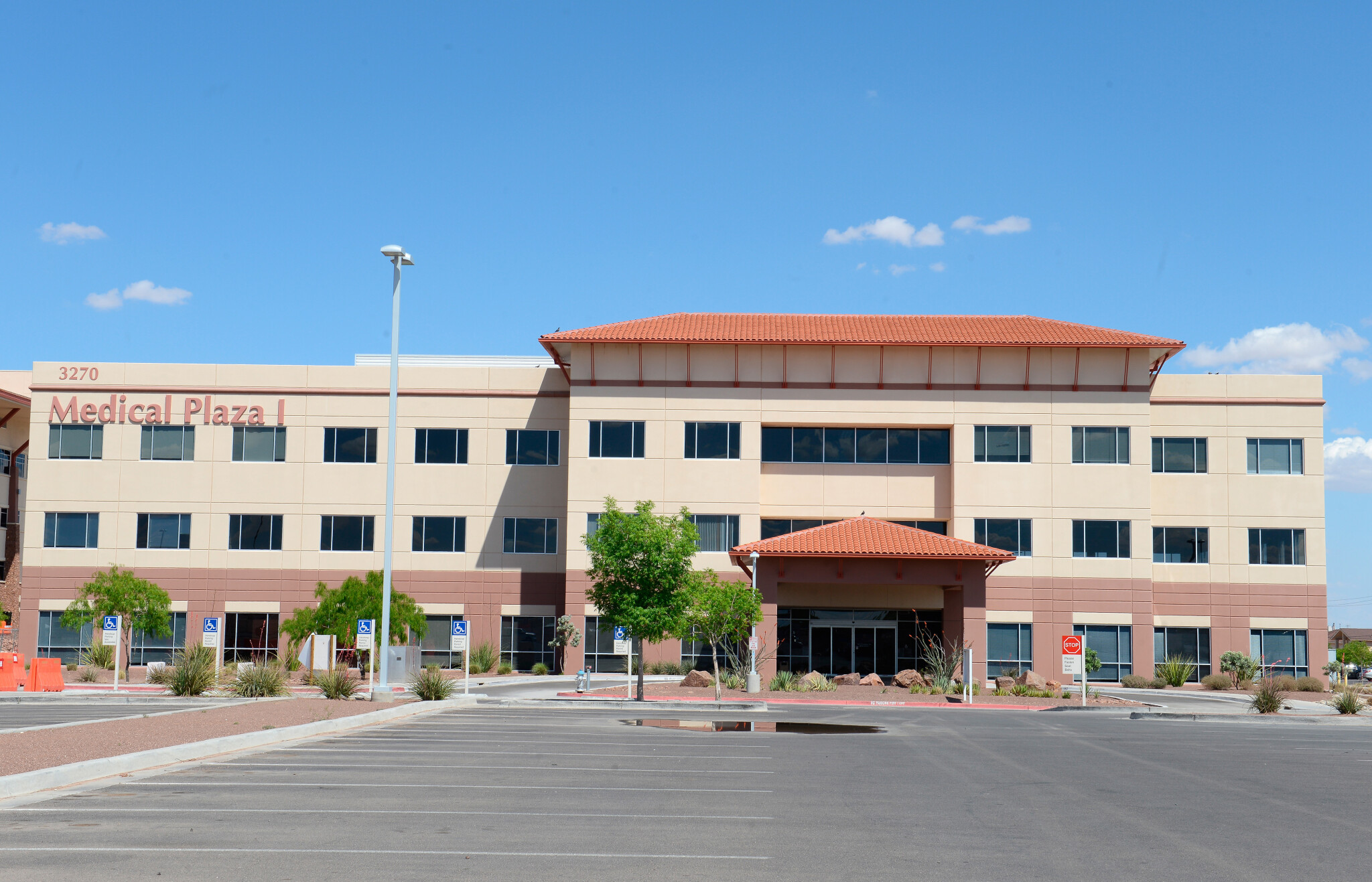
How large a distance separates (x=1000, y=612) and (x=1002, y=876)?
39.9 m

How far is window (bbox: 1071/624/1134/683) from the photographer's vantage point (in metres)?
47.4

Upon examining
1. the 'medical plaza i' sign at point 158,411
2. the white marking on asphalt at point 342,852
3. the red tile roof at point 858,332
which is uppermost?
the red tile roof at point 858,332

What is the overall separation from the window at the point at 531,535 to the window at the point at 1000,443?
1768 centimetres

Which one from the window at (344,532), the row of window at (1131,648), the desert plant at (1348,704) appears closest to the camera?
A: the desert plant at (1348,704)

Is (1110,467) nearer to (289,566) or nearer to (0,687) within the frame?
(289,566)

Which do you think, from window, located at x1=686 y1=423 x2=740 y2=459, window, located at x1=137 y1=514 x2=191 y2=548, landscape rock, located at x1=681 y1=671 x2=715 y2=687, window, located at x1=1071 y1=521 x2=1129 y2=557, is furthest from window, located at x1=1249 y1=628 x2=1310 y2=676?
window, located at x1=137 y1=514 x2=191 y2=548

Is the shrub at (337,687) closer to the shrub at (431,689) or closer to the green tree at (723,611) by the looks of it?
the shrub at (431,689)

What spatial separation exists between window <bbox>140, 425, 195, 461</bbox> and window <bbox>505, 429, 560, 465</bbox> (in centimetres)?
1346

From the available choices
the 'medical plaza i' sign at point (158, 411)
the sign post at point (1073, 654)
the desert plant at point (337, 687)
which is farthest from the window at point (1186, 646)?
the 'medical plaza i' sign at point (158, 411)

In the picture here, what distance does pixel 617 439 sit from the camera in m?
48.3

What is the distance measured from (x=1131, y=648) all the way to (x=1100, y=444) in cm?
813

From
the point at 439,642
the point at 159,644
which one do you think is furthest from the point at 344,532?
the point at 159,644

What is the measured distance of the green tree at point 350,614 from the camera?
140 feet

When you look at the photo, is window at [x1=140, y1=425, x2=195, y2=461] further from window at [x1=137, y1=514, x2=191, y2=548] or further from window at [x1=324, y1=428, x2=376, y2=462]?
window at [x1=324, y1=428, x2=376, y2=462]
